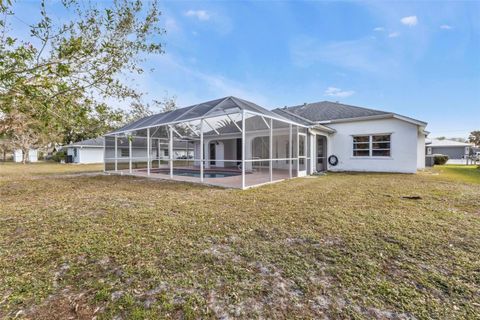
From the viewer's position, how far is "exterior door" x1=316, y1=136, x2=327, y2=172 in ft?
45.8

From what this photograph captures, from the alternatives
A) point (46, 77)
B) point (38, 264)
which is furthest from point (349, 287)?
point (46, 77)

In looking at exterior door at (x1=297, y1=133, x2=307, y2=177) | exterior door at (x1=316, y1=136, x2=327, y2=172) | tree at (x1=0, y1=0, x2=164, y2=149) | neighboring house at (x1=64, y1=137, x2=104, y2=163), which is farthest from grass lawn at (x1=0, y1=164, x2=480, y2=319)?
neighboring house at (x1=64, y1=137, x2=104, y2=163)

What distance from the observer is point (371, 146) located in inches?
526

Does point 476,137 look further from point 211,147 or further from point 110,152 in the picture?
point 110,152

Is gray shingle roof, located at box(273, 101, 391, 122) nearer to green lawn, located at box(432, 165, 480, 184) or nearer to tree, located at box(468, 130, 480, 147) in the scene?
green lawn, located at box(432, 165, 480, 184)

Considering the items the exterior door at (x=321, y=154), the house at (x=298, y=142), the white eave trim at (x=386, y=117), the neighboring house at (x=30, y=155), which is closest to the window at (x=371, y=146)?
the house at (x=298, y=142)

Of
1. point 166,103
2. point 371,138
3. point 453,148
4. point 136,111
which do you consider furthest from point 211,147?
point 453,148

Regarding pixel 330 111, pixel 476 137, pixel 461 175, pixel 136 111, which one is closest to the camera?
pixel 461 175

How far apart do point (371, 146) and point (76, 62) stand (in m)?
14.7

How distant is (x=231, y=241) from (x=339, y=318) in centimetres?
182

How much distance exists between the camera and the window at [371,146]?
1297 cm

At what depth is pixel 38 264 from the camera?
2699 mm

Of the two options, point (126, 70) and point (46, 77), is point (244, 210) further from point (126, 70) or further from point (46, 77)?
point (126, 70)

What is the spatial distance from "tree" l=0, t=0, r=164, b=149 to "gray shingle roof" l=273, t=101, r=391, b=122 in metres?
11.2
